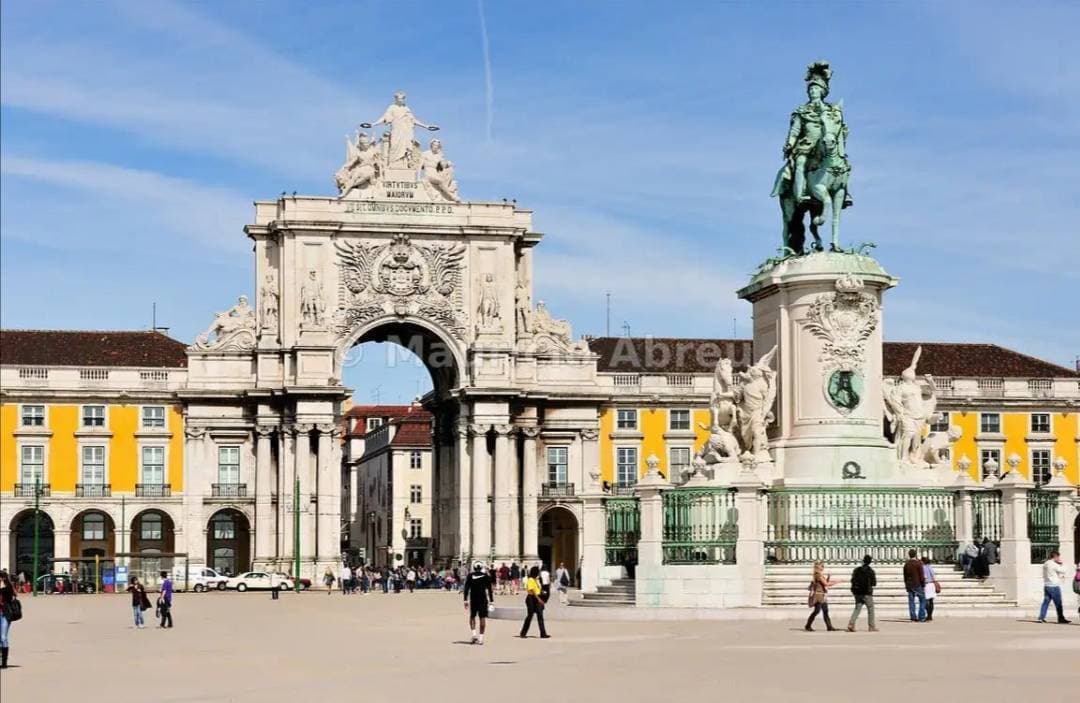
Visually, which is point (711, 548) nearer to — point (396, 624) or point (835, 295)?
point (835, 295)

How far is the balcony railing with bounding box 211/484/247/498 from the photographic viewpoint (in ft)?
272

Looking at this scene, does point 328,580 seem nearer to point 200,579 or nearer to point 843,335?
point 200,579

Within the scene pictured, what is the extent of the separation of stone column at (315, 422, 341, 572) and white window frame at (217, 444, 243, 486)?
4.00 metres

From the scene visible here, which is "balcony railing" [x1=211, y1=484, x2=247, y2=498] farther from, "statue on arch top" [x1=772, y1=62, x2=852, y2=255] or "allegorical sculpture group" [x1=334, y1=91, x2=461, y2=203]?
"statue on arch top" [x1=772, y1=62, x2=852, y2=255]

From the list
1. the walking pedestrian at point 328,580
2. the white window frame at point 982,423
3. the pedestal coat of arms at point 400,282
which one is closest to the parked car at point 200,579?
the walking pedestrian at point 328,580

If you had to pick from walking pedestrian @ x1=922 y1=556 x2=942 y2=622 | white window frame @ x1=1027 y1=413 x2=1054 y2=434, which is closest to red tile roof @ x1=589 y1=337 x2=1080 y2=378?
white window frame @ x1=1027 y1=413 x2=1054 y2=434

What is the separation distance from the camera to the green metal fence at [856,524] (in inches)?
1336

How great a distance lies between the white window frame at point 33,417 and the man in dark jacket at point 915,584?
2252 inches

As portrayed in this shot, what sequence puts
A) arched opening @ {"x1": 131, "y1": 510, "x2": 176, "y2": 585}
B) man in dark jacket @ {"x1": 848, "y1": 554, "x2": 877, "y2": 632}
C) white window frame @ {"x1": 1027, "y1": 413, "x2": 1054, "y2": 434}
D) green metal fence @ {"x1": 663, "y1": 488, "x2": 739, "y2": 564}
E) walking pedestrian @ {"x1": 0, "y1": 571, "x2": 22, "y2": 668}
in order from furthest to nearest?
white window frame @ {"x1": 1027, "y1": 413, "x2": 1054, "y2": 434} < arched opening @ {"x1": 131, "y1": 510, "x2": 176, "y2": 585} < green metal fence @ {"x1": 663, "y1": 488, "x2": 739, "y2": 564} < man in dark jacket @ {"x1": 848, "y1": 554, "x2": 877, "y2": 632} < walking pedestrian @ {"x1": 0, "y1": 571, "x2": 22, "y2": 668}

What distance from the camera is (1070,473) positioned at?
88.5 metres

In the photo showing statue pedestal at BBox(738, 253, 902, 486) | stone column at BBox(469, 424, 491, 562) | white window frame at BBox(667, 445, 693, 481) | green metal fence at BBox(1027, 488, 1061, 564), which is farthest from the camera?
white window frame at BBox(667, 445, 693, 481)

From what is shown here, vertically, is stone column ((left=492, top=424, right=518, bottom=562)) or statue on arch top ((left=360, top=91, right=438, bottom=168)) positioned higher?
statue on arch top ((left=360, top=91, right=438, bottom=168))

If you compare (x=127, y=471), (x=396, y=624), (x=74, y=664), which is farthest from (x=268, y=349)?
(x=74, y=664)

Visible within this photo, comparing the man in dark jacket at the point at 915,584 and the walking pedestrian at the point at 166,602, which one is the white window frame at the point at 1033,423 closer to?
the walking pedestrian at the point at 166,602
